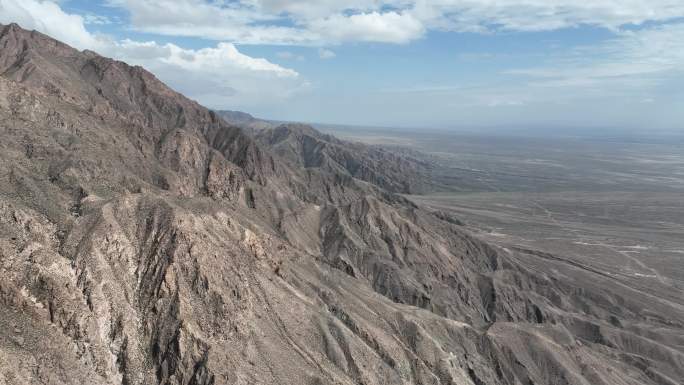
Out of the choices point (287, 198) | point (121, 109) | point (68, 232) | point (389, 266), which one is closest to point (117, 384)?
point (68, 232)

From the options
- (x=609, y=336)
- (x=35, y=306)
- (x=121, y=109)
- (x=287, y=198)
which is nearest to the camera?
(x=35, y=306)

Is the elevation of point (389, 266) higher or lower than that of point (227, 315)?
lower

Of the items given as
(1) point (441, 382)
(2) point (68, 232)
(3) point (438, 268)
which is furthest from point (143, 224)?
(3) point (438, 268)

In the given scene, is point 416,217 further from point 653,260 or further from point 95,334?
point 95,334

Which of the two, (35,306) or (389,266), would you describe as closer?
(35,306)

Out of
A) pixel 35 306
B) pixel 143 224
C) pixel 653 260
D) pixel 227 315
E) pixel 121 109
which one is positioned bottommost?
pixel 653 260

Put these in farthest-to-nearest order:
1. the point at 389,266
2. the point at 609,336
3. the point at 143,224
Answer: the point at 389,266 < the point at 609,336 < the point at 143,224

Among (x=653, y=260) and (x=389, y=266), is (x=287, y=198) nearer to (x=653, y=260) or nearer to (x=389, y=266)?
(x=389, y=266)
